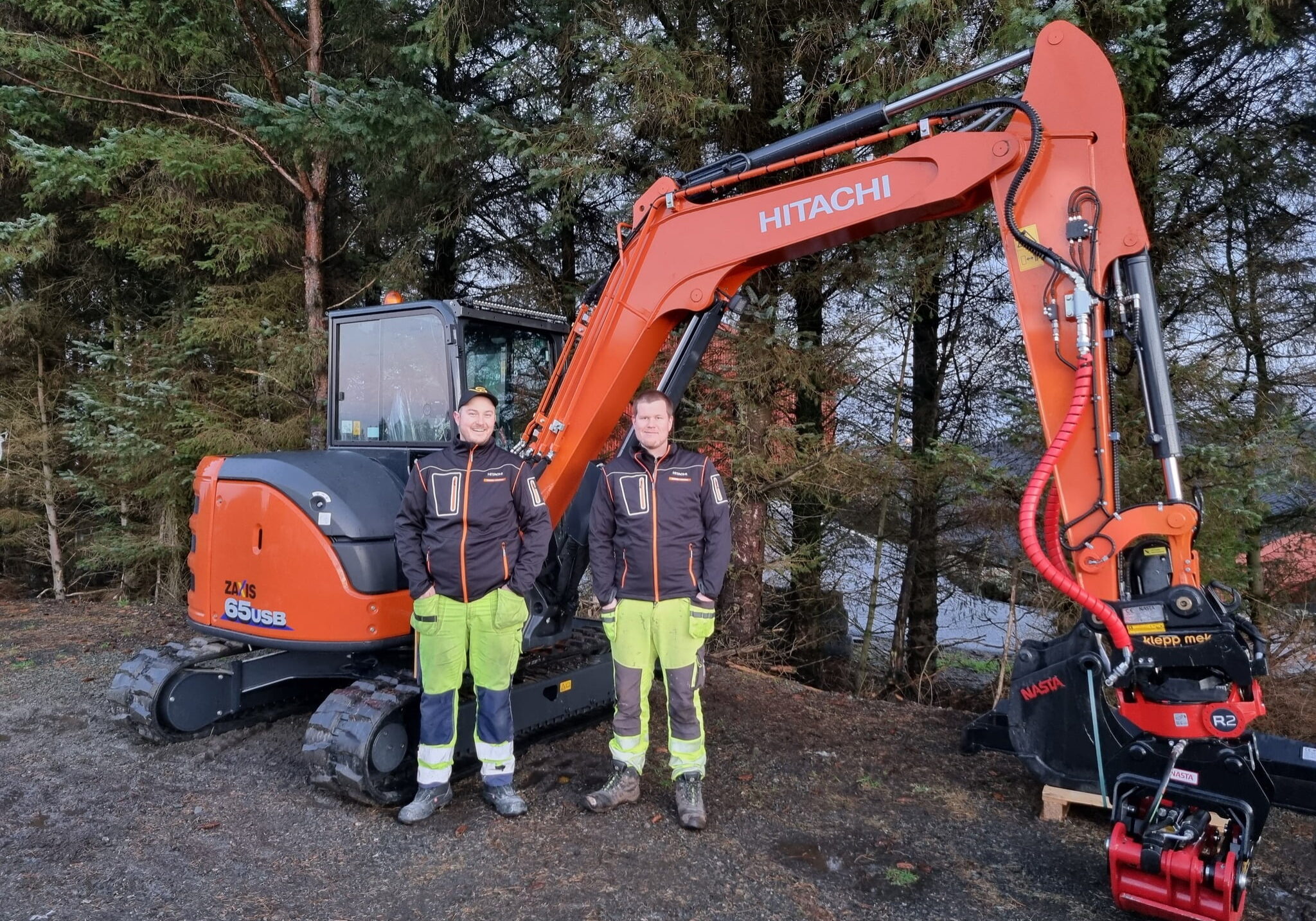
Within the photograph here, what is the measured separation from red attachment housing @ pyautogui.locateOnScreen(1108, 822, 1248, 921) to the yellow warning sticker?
2.08 metres

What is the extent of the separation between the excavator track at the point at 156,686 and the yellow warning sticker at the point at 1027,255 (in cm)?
482

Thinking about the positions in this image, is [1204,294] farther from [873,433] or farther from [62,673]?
[62,673]

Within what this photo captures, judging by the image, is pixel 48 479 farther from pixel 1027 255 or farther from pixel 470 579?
pixel 1027 255

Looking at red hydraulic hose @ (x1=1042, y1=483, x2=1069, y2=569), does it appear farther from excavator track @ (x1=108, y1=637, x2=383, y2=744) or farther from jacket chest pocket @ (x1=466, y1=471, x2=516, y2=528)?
excavator track @ (x1=108, y1=637, x2=383, y2=744)

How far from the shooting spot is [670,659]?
3.86 metres

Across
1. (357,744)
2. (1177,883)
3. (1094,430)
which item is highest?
(1094,430)

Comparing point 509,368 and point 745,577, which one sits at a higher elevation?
point 509,368

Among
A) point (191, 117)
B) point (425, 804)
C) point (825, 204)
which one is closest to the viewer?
point (825, 204)

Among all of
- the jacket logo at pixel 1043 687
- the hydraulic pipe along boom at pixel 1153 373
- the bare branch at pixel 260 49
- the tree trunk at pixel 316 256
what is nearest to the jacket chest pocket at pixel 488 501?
the jacket logo at pixel 1043 687

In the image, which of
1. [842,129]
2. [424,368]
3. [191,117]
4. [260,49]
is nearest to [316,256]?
[191,117]

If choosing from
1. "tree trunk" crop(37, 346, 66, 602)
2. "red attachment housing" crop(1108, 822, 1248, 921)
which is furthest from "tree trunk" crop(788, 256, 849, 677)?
"tree trunk" crop(37, 346, 66, 602)

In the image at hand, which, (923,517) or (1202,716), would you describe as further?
(923,517)

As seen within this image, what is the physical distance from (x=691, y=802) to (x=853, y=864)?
74cm

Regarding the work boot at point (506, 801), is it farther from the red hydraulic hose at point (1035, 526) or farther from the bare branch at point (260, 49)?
the bare branch at point (260, 49)
